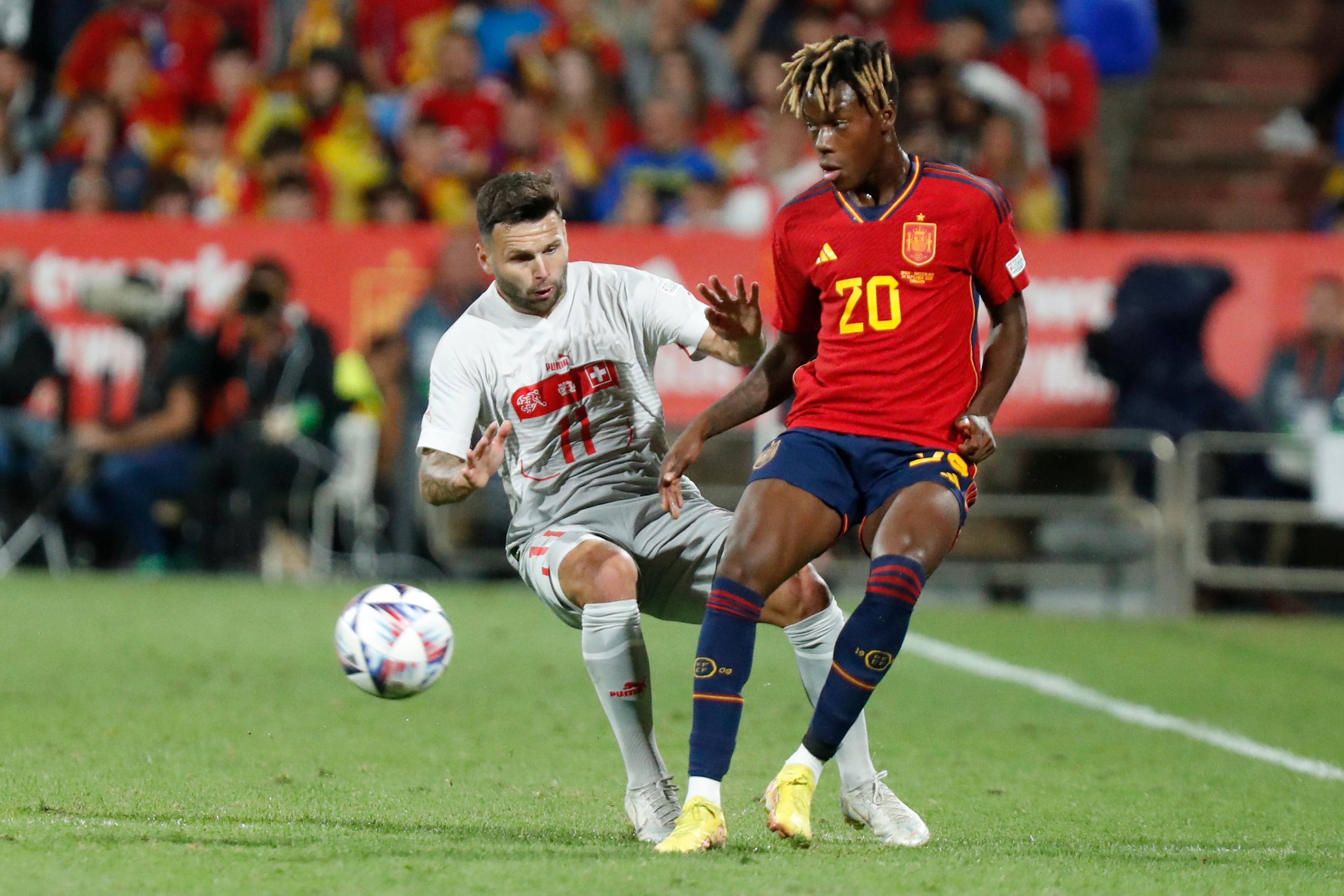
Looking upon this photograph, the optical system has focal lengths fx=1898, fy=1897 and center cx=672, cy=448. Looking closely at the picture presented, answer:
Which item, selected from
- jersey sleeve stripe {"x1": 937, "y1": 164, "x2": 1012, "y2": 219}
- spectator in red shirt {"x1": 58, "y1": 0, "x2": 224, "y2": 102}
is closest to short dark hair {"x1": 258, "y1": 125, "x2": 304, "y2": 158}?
spectator in red shirt {"x1": 58, "y1": 0, "x2": 224, "y2": 102}

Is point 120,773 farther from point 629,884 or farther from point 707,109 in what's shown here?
point 707,109

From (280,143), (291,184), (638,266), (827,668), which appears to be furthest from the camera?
(280,143)

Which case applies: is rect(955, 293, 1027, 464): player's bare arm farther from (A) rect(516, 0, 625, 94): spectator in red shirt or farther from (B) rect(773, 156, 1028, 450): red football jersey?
(A) rect(516, 0, 625, 94): spectator in red shirt

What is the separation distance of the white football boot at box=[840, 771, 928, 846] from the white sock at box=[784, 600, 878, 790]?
0.03 m

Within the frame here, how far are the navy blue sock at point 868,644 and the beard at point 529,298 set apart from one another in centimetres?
134

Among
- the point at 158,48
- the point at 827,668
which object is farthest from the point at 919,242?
the point at 158,48

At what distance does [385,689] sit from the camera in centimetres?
562

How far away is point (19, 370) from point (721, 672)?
9330mm

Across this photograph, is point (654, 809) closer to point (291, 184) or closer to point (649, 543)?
point (649, 543)

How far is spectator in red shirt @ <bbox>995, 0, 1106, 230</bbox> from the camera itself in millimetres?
15445

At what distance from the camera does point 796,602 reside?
5629 mm

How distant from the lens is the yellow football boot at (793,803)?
5.07m

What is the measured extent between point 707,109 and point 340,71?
3.03 m

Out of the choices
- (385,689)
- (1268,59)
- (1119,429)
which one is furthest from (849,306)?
(1268,59)
